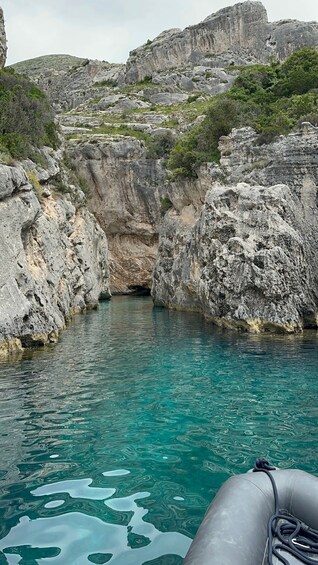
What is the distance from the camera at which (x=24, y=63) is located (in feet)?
409

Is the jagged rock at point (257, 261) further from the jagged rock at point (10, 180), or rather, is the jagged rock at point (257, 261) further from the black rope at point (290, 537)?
the black rope at point (290, 537)

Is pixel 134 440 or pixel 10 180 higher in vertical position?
pixel 10 180

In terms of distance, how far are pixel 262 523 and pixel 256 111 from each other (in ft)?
89.2

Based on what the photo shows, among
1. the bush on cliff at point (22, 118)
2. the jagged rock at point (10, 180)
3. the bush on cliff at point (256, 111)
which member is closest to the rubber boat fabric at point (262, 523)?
the jagged rock at point (10, 180)

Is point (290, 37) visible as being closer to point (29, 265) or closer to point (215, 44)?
point (215, 44)

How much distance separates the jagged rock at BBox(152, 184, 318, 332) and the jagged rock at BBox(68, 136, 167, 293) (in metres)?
26.3

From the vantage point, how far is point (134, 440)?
7.27 meters

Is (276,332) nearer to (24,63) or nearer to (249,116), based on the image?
(249,116)

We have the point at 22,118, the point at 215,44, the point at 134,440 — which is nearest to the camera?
the point at 134,440

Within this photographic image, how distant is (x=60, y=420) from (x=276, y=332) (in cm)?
1177

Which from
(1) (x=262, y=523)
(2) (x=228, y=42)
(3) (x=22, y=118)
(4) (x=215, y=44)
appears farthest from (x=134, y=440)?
(4) (x=215, y=44)

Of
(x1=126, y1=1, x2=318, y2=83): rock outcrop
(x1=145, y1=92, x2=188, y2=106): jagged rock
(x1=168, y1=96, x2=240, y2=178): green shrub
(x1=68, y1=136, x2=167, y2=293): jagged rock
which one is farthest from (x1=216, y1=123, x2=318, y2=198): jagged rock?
(x1=126, y1=1, x2=318, y2=83): rock outcrop

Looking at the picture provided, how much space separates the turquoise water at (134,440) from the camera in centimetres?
464

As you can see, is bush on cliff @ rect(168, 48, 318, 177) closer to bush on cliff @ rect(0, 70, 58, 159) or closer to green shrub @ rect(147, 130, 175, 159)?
bush on cliff @ rect(0, 70, 58, 159)
